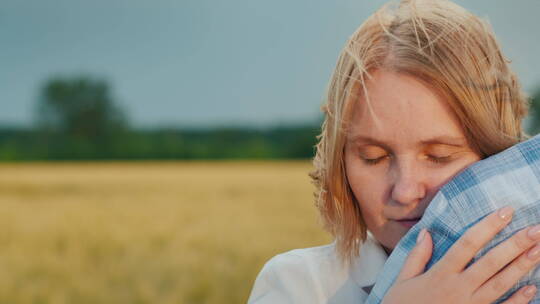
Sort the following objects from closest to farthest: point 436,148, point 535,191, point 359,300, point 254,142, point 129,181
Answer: point 535,191, point 436,148, point 359,300, point 129,181, point 254,142

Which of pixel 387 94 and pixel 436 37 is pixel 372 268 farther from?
pixel 436 37

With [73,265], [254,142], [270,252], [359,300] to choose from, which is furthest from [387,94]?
[254,142]

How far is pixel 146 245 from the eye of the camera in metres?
5.64

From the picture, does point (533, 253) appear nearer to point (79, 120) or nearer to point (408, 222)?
point (408, 222)

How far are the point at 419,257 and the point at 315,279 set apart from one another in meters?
0.27

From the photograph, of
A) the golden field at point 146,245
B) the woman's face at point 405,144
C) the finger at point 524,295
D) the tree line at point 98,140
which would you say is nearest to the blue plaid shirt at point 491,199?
the finger at point 524,295

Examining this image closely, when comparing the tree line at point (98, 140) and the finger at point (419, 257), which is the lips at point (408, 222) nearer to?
the finger at point (419, 257)

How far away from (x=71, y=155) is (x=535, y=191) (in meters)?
34.0

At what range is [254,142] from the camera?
3166 centimetres

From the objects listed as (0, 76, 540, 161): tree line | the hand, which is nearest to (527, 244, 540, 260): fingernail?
the hand

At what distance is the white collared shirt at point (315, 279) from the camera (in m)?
1.12

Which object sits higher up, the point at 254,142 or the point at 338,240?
the point at 338,240

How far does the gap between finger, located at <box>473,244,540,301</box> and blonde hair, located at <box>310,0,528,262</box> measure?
27 centimetres

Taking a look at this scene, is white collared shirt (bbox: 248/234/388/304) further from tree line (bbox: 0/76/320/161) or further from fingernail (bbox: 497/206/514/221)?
tree line (bbox: 0/76/320/161)
